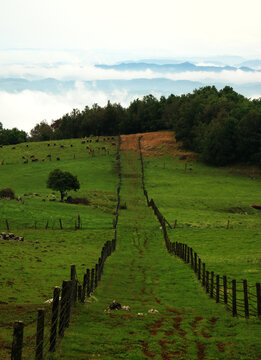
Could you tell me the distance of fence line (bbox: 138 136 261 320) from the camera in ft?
68.5

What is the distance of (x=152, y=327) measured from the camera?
17.5 m

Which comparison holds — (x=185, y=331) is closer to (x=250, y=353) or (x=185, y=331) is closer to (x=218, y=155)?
(x=250, y=353)

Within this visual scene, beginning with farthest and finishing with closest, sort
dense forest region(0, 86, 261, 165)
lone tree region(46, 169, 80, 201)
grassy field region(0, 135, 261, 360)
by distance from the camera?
dense forest region(0, 86, 261, 165)
lone tree region(46, 169, 80, 201)
grassy field region(0, 135, 261, 360)

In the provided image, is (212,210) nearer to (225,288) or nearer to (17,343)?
(225,288)

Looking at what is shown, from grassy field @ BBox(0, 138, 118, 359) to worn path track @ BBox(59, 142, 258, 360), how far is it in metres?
2.24

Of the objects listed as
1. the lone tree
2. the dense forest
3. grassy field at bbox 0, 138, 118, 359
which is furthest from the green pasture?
the lone tree

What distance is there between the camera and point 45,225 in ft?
185

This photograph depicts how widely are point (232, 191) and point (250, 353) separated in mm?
79730

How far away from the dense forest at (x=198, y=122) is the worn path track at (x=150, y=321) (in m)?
78.9

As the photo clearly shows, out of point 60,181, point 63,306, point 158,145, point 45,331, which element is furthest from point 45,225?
point 158,145

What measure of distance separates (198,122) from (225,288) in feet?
360

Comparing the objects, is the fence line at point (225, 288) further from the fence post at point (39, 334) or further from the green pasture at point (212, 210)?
the fence post at point (39, 334)

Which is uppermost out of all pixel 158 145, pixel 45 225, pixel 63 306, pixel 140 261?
pixel 158 145

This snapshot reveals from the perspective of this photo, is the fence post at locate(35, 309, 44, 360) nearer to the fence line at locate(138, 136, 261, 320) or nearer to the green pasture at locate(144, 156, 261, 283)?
the fence line at locate(138, 136, 261, 320)
